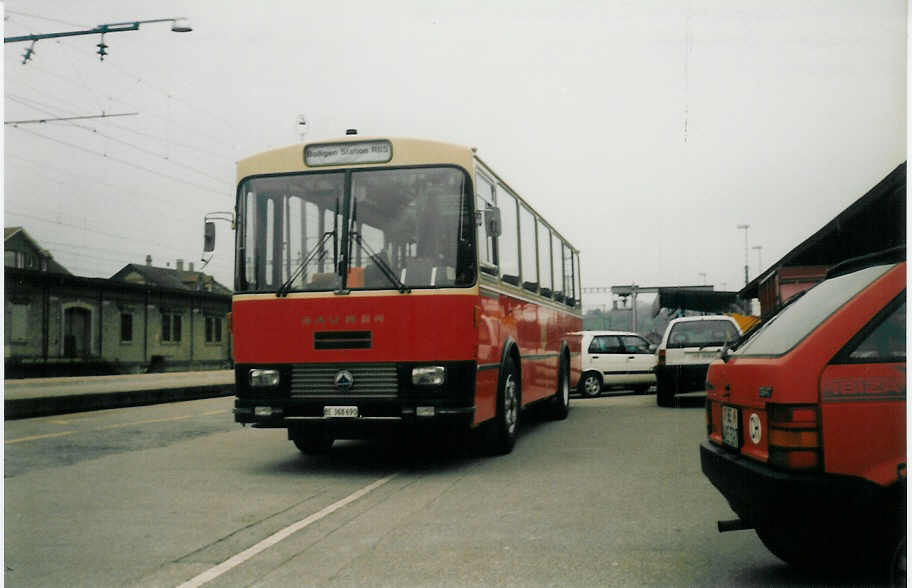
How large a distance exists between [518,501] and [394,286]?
2.51m

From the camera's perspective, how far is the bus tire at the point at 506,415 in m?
10.3

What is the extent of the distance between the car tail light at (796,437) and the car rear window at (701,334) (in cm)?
1342

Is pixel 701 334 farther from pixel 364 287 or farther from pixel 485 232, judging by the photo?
pixel 364 287

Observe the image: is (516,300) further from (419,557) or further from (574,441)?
(419,557)

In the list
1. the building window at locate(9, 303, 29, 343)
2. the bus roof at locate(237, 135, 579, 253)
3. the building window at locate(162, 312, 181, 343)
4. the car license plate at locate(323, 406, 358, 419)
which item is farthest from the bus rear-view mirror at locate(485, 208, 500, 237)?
the building window at locate(162, 312, 181, 343)

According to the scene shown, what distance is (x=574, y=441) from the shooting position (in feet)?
39.3

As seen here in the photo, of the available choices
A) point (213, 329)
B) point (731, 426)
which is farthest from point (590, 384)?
point (213, 329)

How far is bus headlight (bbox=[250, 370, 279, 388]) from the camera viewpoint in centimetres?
912

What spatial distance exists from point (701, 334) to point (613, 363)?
18.4 ft

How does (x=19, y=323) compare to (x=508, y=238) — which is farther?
(x=19, y=323)

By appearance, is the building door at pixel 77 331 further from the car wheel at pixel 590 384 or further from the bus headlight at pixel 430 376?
the bus headlight at pixel 430 376

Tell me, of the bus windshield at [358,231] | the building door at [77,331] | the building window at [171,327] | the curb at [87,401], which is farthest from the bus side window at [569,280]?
the building window at [171,327]

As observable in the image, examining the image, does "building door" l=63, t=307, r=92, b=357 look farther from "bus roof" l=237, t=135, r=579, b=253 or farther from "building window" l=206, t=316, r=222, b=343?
"bus roof" l=237, t=135, r=579, b=253

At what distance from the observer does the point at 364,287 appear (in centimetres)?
905
